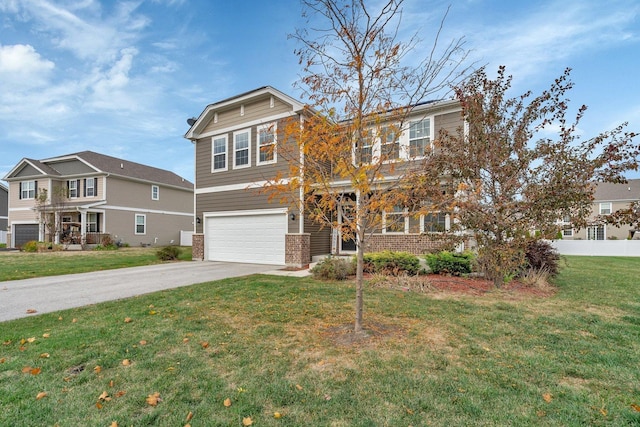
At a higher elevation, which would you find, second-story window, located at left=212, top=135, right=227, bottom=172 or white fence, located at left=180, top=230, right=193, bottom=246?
second-story window, located at left=212, top=135, right=227, bottom=172

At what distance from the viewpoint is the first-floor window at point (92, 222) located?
2444cm

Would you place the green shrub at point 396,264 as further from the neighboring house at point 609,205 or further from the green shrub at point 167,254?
the neighboring house at point 609,205

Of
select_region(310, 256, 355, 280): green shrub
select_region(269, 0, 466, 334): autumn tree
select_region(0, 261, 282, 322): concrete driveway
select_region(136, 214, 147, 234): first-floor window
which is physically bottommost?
select_region(0, 261, 282, 322): concrete driveway

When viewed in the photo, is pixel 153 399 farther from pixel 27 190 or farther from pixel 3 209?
pixel 3 209

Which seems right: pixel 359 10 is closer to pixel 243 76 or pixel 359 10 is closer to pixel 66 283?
pixel 66 283

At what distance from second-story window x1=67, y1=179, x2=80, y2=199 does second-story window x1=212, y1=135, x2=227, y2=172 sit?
56.6 ft

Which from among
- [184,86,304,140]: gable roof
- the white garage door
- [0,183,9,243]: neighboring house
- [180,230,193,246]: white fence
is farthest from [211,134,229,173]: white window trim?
[0,183,9,243]: neighboring house

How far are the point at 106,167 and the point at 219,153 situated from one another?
15.2 metres

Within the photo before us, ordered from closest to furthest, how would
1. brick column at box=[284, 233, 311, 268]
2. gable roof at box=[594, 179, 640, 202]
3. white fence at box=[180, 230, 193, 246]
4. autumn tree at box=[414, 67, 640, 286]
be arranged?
autumn tree at box=[414, 67, 640, 286] → brick column at box=[284, 233, 311, 268] → white fence at box=[180, 230, 193, 246] → gable roof at box=[594, 179, 640, 202]

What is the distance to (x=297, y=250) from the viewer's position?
12.4m

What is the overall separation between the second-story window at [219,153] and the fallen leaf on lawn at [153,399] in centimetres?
1250

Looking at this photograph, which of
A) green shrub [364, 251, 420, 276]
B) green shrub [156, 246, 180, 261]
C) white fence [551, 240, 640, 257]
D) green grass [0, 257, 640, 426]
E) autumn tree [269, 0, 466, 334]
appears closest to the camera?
green grass [0, 257, 640, 426]

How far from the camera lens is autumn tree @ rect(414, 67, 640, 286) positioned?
6.81 m

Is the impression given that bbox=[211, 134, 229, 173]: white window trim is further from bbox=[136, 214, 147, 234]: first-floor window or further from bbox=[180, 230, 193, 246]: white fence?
bbox=[180, 230, 193, 246]: white fence
